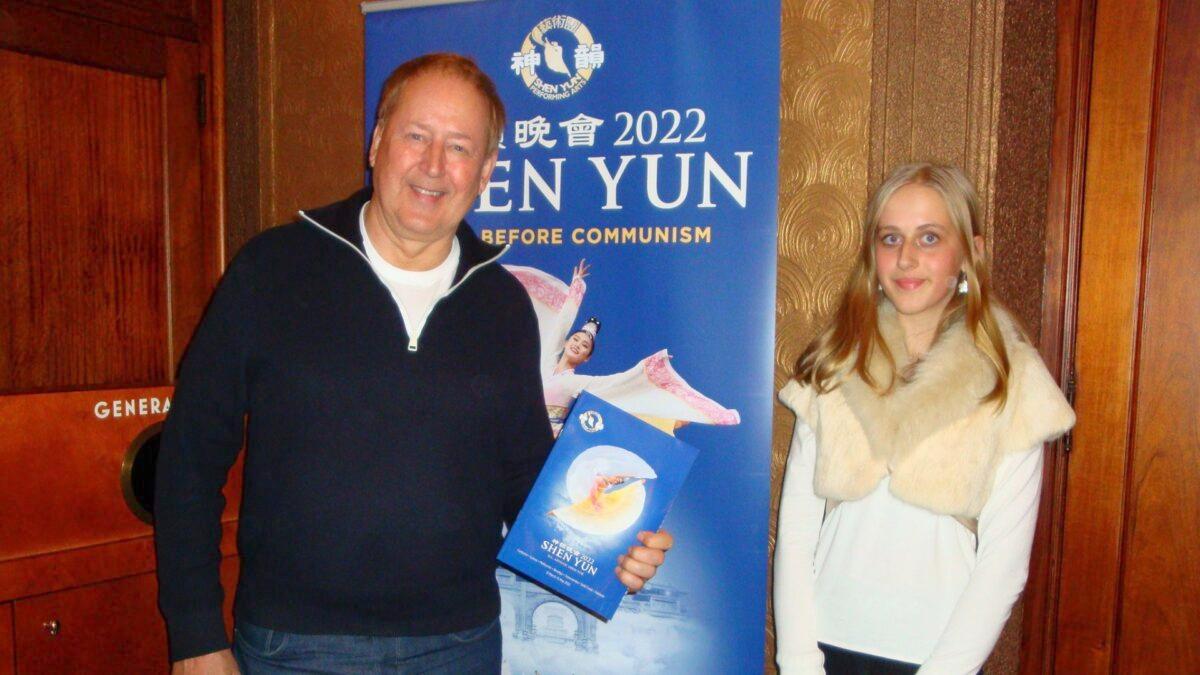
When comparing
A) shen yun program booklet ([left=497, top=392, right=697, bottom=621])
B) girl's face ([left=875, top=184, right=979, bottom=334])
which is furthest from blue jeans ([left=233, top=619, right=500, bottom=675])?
girl's face ([left=875, top=184, right=979, bottom=334])

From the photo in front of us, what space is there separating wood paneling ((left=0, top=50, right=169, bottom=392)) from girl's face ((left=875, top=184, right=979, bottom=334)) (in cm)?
178

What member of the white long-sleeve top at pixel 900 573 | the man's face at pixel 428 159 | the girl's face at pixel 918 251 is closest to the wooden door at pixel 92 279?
the man's face at pixel 428 159

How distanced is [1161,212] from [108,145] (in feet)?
8.47

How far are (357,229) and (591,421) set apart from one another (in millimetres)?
535

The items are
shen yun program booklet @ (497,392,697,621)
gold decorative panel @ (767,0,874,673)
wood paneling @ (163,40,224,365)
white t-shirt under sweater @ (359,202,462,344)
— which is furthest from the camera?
wood paneling @ (163,40,224,365)

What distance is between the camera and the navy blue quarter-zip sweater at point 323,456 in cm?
131

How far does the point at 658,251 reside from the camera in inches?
77.0

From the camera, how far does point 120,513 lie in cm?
164

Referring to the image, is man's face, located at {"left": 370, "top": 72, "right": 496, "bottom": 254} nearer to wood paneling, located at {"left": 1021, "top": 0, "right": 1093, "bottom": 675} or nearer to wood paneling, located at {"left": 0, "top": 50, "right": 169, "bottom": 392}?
wood paneling, located at {"left": 0, "top": 50, "right": 169, "bottom": 392}

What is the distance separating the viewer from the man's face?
4.56 feet

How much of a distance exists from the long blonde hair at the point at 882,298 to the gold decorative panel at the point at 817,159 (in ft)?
0.81

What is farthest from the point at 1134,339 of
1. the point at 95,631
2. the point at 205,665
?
the point at 95,631

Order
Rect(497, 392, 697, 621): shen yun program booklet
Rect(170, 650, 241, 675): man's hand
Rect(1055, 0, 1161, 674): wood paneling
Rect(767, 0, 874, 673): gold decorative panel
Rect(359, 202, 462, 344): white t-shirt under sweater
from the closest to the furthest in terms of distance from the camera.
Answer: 1. Rect(170, 650, 241, 675): man's hand
2. Rect(359, 202, 462, 344): white t-shirt under sweater
3. Rect(497, 392, 697, 621): shen yun program booklet
4. Rect(767, 0, 874, 673): gold decorative panel
5. Rect(1055, 0, 1161, 674): wood paneling

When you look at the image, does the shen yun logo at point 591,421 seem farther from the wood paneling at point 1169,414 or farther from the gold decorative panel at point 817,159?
the wood paneling at point 1169,414
